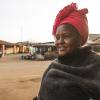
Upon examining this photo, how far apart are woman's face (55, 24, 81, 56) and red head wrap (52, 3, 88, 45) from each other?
4cm

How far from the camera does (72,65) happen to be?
7.25ft

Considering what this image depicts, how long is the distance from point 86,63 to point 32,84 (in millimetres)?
8346

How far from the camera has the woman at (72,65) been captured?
2090 millimetres

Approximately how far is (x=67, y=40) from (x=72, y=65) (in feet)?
0.60

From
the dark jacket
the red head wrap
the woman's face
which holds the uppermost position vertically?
the red head wrap

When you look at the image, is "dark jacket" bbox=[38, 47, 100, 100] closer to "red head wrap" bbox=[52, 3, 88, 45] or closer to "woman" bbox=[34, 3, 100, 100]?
"woman" bbox=[34, 3, 100, 100]

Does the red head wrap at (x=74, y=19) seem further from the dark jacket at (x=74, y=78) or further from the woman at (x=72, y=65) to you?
the dark jacket at (x=74, y=78)

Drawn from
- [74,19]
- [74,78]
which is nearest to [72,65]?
[74,78]

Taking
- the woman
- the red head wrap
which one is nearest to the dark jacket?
the woman

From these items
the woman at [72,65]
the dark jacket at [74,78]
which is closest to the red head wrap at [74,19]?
the woman at [72,65]

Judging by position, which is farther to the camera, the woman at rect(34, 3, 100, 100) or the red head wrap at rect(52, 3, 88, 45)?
the red head wrap at rect(52, 3, 88, 45)

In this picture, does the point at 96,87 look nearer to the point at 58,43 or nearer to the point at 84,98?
the point at 84,98

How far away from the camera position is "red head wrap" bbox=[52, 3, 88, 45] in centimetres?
222

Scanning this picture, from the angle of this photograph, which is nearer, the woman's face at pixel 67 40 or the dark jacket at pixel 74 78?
the dark jacket at pixel 74 78
